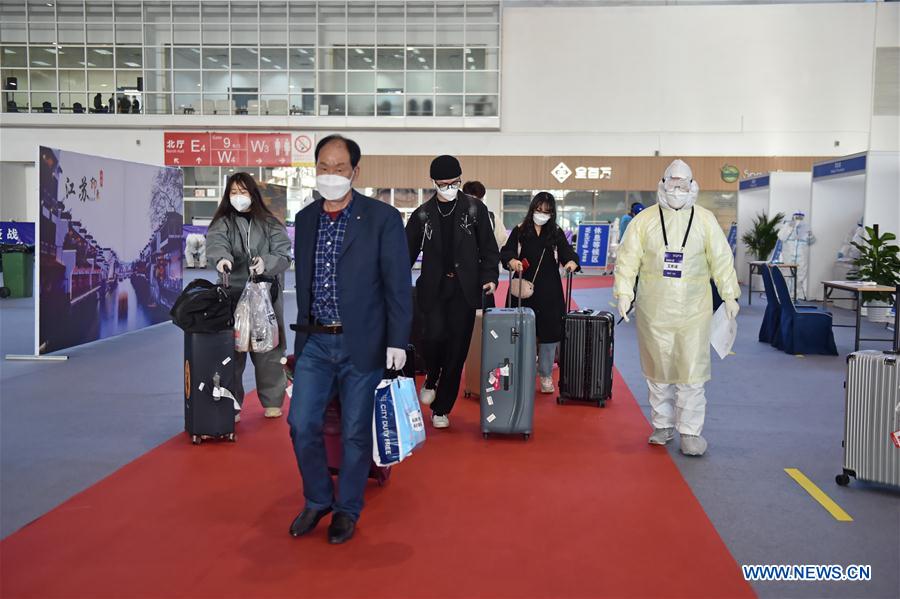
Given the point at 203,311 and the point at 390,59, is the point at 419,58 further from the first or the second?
the point at 203,311

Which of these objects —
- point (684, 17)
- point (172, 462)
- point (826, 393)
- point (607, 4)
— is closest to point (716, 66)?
point (684, 17)

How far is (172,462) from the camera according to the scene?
4672 mm

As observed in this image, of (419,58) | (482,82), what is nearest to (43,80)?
(419,58)

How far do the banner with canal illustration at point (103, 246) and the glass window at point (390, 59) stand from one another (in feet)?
57.6

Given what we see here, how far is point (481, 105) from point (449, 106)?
1.12m

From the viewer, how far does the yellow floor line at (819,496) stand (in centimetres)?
387

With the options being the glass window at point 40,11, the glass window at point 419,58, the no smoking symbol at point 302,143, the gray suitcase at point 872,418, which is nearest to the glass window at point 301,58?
the no smoking symbol at point 302,143

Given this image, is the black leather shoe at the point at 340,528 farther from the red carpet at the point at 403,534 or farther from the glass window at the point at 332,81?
the glass window at the point at 332,81

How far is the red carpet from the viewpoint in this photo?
9.97 ft

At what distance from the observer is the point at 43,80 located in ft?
95.2

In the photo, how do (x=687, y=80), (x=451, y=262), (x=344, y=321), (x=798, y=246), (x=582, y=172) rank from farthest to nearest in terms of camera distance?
(x=582, y=172), (x=687, y=80), (x=798, y=246), (x=451, y=262), (x=344, y=321)

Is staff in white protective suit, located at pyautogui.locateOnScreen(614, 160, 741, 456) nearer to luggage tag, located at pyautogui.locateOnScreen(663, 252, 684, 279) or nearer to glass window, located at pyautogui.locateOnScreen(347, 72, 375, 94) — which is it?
luggage tag, located at pyautogui.locateOnScreen(663, 252, 684, 279)

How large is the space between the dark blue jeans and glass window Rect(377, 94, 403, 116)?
24.5m

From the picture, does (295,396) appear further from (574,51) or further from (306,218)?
(574,51)
